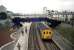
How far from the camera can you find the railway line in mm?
2732

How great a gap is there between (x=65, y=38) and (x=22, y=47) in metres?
0.97

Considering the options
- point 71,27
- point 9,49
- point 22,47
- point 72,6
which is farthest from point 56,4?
point 9,49

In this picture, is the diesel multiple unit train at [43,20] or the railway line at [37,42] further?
the diesel multiple unit train at [43,20]

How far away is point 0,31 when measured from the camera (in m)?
Answer: 2.92

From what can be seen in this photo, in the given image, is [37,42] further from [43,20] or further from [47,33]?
[43,20]

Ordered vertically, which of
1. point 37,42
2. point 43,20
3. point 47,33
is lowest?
point 37,42

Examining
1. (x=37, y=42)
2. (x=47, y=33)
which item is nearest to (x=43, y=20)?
(x=47, y=33)

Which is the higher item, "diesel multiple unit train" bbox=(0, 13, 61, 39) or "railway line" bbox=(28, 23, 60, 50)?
"diesel multiple unit train" bbox=(0, 13, 61, 39)

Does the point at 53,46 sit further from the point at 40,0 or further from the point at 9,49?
the point at 40,0

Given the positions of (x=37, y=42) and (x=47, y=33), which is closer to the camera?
(x=47, y=33)

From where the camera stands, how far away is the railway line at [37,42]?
273 centimetres

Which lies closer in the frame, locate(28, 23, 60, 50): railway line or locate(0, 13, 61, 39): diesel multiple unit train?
locate(28, 23, 60, 50): railway line

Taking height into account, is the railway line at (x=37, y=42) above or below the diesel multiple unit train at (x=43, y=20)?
below

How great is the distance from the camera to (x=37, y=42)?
9.48 ft
